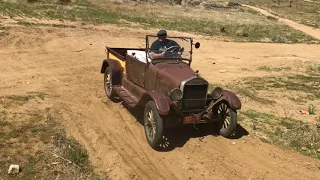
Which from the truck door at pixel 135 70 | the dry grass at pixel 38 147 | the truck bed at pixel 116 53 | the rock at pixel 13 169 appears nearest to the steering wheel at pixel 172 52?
the truck door at pixel 135 70

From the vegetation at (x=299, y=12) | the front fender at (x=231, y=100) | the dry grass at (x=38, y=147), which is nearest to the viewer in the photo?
the dry grass at (x=38, y=147)

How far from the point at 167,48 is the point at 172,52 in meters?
0.17

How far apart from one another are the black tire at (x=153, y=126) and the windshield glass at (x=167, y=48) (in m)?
1.55

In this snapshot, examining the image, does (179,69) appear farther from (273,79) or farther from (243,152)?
(273,79)

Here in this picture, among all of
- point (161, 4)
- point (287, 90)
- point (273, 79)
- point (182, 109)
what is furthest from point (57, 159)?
point (161, 4)

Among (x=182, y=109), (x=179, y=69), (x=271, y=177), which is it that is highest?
(x=179, y=69)

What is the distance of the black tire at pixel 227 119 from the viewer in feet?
27.1

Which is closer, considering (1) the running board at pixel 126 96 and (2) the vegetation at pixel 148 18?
(1) the running board at pixel 126 96

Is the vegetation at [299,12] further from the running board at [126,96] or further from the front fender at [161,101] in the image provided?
the front fender at [161,101]

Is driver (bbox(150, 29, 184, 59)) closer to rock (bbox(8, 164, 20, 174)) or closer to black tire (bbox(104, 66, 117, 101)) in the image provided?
black tire (bbox(104, 66, 117, 101))

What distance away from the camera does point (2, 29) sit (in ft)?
61.9

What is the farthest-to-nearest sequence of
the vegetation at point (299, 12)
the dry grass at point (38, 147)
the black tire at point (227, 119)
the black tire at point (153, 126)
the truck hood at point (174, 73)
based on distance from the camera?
1. the vegetation at point (299, 12)
2. the black tire at point (227, 119)
3. the truck hood at point (174, 73)
4. the black tire at point (153, 126)
5. the dry grass at point (38, 147)

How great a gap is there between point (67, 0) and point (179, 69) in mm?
27630

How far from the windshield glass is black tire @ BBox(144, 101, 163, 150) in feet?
5.10
